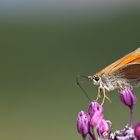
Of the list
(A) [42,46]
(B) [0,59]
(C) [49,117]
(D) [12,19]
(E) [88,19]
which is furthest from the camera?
(E) [88,19]

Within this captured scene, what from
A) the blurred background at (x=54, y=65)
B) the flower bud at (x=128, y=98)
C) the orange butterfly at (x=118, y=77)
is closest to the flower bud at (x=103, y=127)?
the flower bud at (x=128, y=98)

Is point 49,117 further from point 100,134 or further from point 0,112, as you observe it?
point 100,134

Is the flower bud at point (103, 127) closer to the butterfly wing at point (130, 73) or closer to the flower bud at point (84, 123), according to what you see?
the flower bud at point (84, 123)

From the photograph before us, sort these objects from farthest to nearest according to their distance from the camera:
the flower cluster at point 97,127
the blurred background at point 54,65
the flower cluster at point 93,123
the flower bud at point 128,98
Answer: the blurred background at point 54,65 → the flower bud at point 128,98 → the flower cluster at point 93,123 → the flower cluster at point 97,127

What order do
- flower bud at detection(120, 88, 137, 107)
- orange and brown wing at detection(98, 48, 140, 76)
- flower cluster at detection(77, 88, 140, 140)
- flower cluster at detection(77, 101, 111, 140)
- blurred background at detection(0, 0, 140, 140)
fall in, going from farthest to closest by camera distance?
blurred background at detection(0, 0, 140, 140)
orange and brown wing at detection(98, 48, 140, 76)
flower bud at detection(120, 88, 137, 107)
flower cluster at detection(77, 101, 111, 140)
flower cluster at detection(77, 88, 140, 140)

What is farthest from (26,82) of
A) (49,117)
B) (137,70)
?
(137,70)

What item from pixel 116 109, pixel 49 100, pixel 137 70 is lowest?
pixel 137 70

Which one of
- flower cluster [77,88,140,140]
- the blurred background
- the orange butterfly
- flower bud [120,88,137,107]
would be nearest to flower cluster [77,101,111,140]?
flower cluster [77,88,140,140]

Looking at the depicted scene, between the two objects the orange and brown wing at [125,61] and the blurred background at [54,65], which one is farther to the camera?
the blurred background at [54,65]

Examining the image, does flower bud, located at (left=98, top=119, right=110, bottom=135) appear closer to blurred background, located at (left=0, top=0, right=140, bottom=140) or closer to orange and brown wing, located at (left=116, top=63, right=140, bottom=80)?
orange and brown wing, located at (left=116, top=63, right=140, bottom=80)
